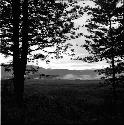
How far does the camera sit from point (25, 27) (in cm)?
1528

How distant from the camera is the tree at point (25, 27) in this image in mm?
15023

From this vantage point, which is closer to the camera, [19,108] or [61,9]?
[19,108]

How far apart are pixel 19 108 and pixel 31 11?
5.72 m

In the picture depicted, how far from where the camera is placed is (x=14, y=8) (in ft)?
49.9

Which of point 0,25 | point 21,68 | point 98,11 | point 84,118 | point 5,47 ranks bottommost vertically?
point 84,118

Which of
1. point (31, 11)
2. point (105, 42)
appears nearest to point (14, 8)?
point (31, 11)

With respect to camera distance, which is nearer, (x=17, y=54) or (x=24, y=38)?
(x=17, y=54)

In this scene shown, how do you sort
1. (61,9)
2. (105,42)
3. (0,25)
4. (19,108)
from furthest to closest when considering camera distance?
1. (105,42)
2. (61,9)
3. (0,25)
4. (19,108)

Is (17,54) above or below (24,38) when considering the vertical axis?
below

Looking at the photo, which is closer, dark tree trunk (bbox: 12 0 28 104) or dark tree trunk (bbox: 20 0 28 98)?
dark tree trunk (bbox: 12 0 28 104)

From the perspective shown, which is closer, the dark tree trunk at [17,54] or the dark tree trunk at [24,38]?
the dark tree trunk at [17,54]

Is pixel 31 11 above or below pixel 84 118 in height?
above

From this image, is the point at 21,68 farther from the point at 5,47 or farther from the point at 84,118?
the point at 84,118

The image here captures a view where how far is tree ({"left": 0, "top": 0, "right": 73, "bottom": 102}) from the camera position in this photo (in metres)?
15.0
